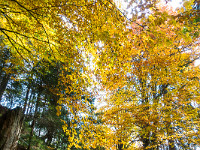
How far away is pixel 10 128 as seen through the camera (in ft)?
8.23

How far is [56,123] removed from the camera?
23.8 feet

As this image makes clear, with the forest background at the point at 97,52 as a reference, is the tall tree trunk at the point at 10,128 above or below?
below

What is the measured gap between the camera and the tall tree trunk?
240 centimetres

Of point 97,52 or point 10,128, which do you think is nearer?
point 10,128

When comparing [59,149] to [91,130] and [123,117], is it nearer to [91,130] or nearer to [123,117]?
[123,117]

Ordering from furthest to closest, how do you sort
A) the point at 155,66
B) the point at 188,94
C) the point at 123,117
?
1. the point at 155,66
2. the point at 123,117
3. the point at 188,94

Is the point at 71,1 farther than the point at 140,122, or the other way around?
the point at 140,122

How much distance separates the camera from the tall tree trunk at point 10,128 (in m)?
2.40

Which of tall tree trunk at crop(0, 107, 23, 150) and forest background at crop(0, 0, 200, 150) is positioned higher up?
forest background at crop(0, 0, 200, 150)

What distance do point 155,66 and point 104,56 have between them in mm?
3175

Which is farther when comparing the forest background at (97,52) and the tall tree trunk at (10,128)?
the tall tree trunk at (10,128)

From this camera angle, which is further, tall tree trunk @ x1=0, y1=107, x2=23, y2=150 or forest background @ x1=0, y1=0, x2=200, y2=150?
tall tree trunk @ x1=0, y1=107, x2=23, y2=150

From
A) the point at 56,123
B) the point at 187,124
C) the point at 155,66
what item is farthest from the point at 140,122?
the point at 56,123

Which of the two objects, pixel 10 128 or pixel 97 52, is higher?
pixel 97 52
